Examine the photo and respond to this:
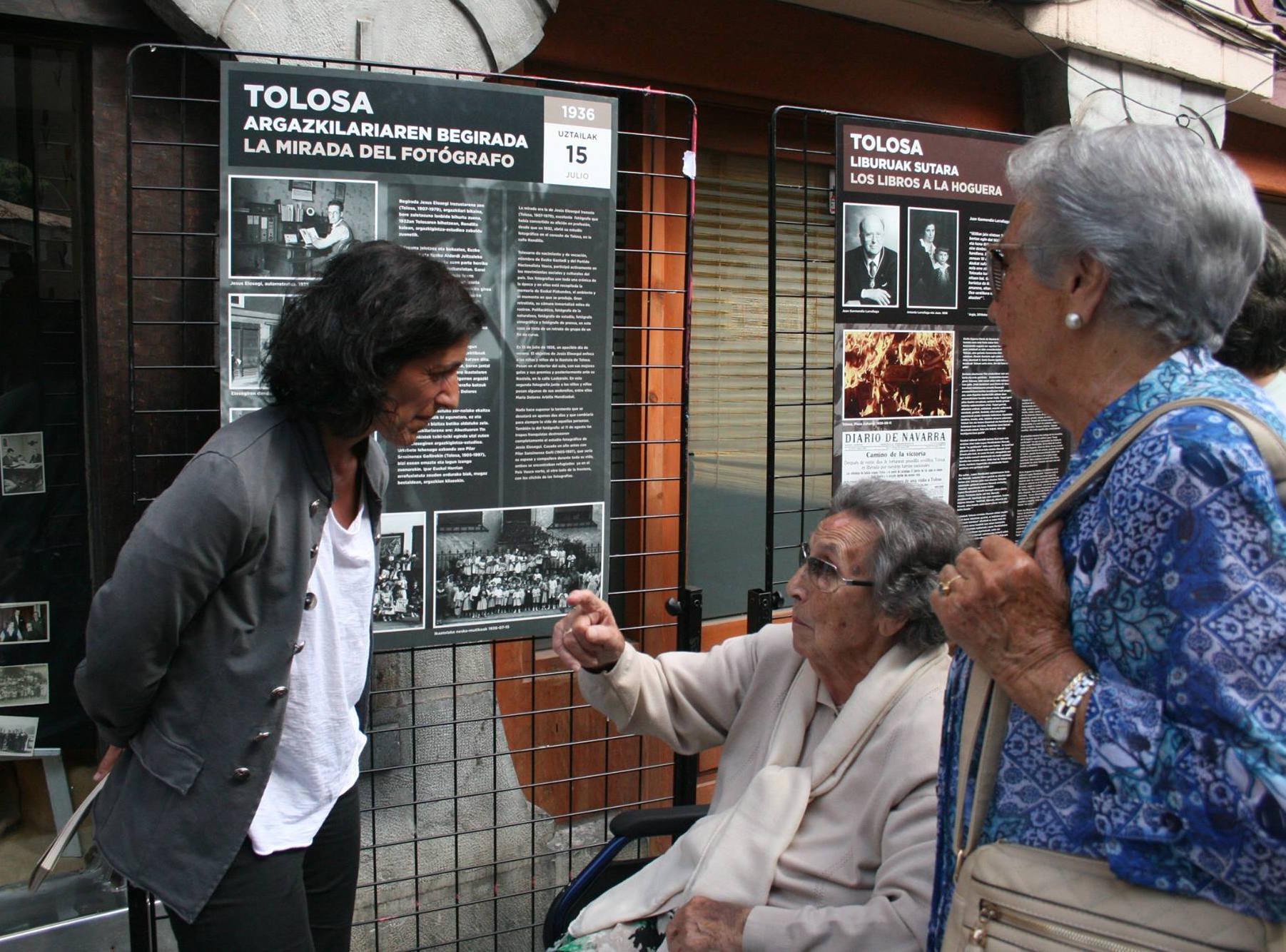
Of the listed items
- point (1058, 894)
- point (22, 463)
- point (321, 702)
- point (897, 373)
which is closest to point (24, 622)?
point (22, 463)

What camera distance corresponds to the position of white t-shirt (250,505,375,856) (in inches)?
75.6

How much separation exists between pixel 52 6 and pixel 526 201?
4.22 ft

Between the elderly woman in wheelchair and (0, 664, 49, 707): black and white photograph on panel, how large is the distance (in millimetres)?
1801

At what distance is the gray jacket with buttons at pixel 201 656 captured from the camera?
1688 mm

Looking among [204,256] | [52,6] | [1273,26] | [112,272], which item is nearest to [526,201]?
[204,256]

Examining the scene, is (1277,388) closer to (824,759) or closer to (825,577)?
(825,577)

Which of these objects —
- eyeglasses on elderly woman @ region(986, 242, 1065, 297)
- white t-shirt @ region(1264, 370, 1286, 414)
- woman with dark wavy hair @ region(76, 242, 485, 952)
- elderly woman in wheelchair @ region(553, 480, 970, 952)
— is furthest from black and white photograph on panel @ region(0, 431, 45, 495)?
white t-shirt @ region(1264, 370, 1286, 414)

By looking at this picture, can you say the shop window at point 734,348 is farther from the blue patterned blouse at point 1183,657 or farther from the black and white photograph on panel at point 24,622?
the blue patterned blouse at point 1183,657

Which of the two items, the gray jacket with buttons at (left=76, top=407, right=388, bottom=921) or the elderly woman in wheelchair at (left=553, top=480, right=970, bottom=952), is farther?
the elderly woman in wheelchair at (left=553, top=480, right=970, bottom=952)

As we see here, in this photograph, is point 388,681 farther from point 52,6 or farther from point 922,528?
point 52,6

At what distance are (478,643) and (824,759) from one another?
3.59ft

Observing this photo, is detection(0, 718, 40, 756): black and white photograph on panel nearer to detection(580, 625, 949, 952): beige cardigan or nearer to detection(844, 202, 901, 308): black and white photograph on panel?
detection(580, 625, 949, 952): beige cardigan

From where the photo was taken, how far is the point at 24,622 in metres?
3.09

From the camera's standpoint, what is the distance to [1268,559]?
3.34 ft
